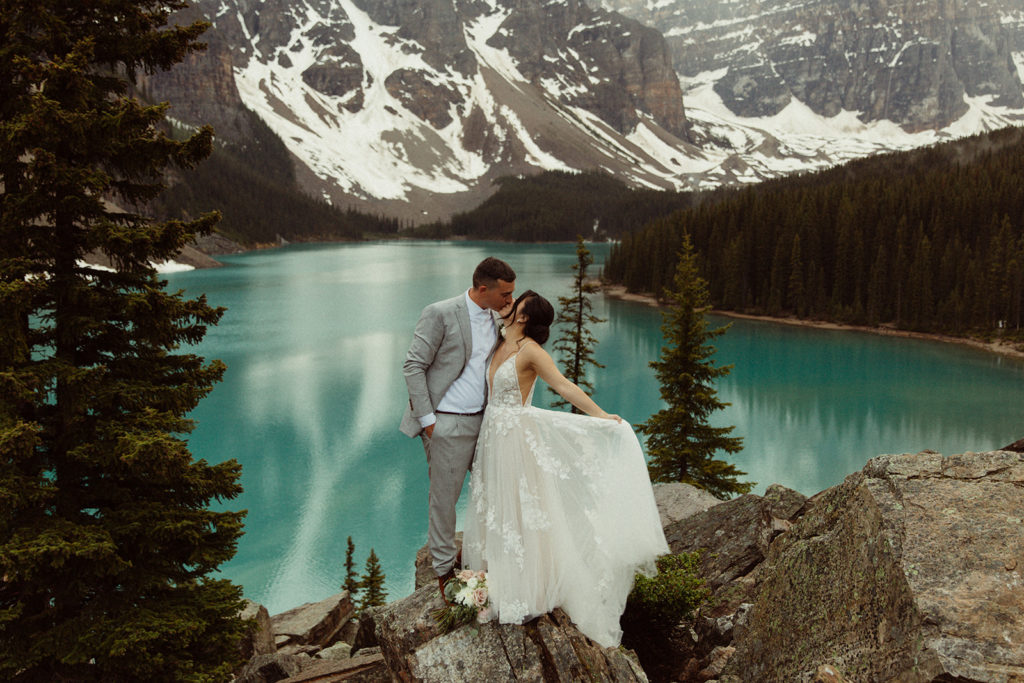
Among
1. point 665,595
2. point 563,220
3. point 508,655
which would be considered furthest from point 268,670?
point 563,220

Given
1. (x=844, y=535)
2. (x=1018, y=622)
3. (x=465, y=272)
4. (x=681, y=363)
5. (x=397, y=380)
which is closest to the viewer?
(x=1018, y=622)

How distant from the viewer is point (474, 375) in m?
5.28

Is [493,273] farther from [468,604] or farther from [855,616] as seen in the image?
[855,616]

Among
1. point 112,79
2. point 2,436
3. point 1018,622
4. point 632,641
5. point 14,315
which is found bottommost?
point 632,641

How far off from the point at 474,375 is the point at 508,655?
203 centimetres

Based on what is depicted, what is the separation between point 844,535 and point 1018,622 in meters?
1.12

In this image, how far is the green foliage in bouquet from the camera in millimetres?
5523

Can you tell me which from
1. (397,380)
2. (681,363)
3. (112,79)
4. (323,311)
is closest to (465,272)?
(323,311)

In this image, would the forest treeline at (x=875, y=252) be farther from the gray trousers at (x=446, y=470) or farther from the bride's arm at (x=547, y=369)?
the gray trousers at (x=446, y=470)

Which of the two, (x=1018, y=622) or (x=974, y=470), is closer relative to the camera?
(x=1018, y=622)

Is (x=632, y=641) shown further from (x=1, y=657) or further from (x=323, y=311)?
(x=323, y=311)

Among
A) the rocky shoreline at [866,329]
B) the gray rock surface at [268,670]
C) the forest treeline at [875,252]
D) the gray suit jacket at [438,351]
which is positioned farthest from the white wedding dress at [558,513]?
the forest treeline at [875,252]

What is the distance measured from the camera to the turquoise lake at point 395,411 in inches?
867

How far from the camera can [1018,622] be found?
3.74 m
